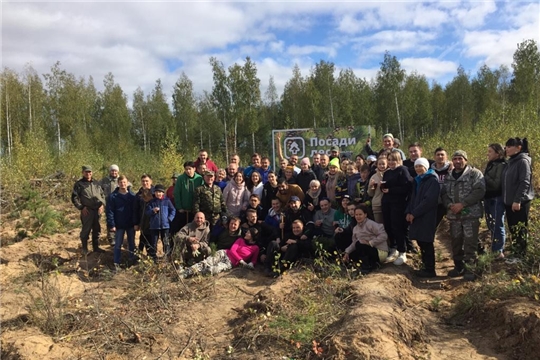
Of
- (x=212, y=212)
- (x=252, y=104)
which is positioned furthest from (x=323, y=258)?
(x=252, y=104)

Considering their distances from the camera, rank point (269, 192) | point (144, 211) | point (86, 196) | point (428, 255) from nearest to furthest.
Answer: point (428, 255) < point (144, 211) < point (269, 192) < point (86, 196)

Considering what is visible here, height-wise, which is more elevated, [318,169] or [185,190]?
[318,169]

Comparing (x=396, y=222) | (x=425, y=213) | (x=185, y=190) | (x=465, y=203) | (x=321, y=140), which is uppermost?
(x=321, y=140)

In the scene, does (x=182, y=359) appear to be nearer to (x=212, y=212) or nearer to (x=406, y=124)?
(x=212, y=212)

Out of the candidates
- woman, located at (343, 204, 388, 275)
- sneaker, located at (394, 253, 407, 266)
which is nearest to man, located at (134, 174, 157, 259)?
woman, located at (343, 204, 388, 275)

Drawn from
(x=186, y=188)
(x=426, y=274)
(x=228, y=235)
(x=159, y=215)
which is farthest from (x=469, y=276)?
(x=159, y=215)

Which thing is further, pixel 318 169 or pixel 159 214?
pixel 318 169

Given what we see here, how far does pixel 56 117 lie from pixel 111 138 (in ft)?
13.7

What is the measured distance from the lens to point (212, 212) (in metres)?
6.93

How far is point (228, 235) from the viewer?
6781 millimetres

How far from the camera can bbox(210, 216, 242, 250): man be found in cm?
673

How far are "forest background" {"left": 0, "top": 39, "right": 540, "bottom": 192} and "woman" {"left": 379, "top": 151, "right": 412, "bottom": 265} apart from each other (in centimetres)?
1434

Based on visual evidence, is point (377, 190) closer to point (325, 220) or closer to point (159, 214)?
point (325, 220)

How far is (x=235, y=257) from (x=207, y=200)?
1.14 meters
